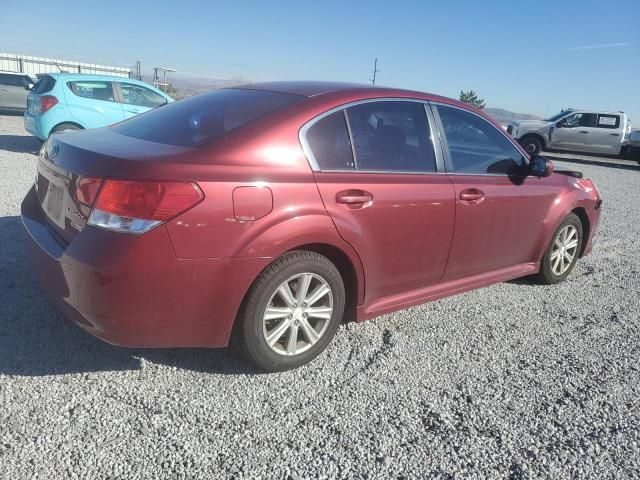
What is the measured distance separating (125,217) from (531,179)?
310 centimetres

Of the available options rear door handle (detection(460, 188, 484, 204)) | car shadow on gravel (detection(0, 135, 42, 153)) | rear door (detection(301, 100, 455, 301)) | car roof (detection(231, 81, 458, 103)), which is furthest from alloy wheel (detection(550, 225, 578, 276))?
car shadow on gravel (detection(0, 135, 42, 153))

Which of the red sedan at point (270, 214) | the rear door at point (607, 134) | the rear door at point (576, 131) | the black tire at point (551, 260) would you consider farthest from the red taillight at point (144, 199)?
the rear door at point (607, 134)

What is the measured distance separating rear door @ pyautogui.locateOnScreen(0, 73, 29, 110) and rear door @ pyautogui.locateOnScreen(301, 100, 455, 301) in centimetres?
1780

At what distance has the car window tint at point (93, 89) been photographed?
387 inches

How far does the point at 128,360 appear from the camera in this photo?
291 cm

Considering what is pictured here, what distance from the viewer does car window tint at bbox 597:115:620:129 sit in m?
19.4

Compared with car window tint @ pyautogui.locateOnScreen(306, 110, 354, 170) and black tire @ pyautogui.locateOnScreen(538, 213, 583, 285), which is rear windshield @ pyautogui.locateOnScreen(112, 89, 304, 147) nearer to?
car window tint @ pyautogui.locateOnScreen(306, 110, 354, 170)

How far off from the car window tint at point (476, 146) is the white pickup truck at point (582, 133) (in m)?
16.8

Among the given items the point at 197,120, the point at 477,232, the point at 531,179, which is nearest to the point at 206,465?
the point at 197,120

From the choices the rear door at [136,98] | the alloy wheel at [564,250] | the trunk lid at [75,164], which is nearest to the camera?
the trunk lid at [75,164]

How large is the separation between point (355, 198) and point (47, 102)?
8678 mm

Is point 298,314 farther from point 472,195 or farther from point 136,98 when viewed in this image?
point 136,98

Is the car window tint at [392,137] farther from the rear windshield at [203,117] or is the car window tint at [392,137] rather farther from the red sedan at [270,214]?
the rear windshield at [203,117]

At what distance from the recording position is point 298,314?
287cm
